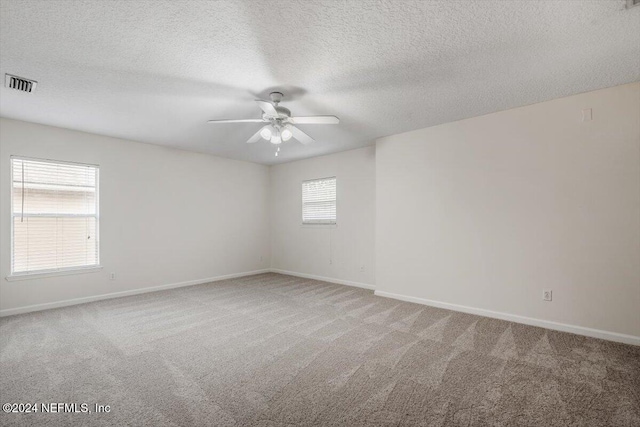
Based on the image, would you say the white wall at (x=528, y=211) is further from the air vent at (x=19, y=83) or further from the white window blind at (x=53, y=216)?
the white window blind at (x=53, y=216)

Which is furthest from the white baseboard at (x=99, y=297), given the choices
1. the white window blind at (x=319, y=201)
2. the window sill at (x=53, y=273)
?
the white window blind at (x=319, y=201)

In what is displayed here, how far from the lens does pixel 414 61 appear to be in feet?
8.23

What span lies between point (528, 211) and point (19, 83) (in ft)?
18.5

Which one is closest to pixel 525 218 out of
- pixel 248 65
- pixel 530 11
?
pixel 530 11

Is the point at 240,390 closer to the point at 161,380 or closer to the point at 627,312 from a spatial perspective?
the point at 161,380

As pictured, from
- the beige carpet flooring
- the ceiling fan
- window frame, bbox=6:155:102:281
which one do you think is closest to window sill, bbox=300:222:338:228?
the beige carpet flooring

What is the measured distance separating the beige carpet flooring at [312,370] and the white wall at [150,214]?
0.81 meters

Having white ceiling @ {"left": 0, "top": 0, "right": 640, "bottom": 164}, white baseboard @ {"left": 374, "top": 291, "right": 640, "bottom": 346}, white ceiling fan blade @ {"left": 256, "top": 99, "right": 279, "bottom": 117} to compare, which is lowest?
white baseboard @ {"left": 374, "top": 291, "right": 640, "bottom": 346}

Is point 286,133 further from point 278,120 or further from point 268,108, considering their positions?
point 268,108

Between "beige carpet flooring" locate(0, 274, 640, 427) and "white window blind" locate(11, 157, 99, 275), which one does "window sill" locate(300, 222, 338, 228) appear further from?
"white window blind" locate(11, 157, 99, 275)

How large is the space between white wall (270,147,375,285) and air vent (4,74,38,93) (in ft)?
14.3

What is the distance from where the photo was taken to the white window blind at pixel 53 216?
3986 mm

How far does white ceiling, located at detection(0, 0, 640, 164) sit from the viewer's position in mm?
1919

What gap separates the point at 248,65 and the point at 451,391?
10.1 ft
